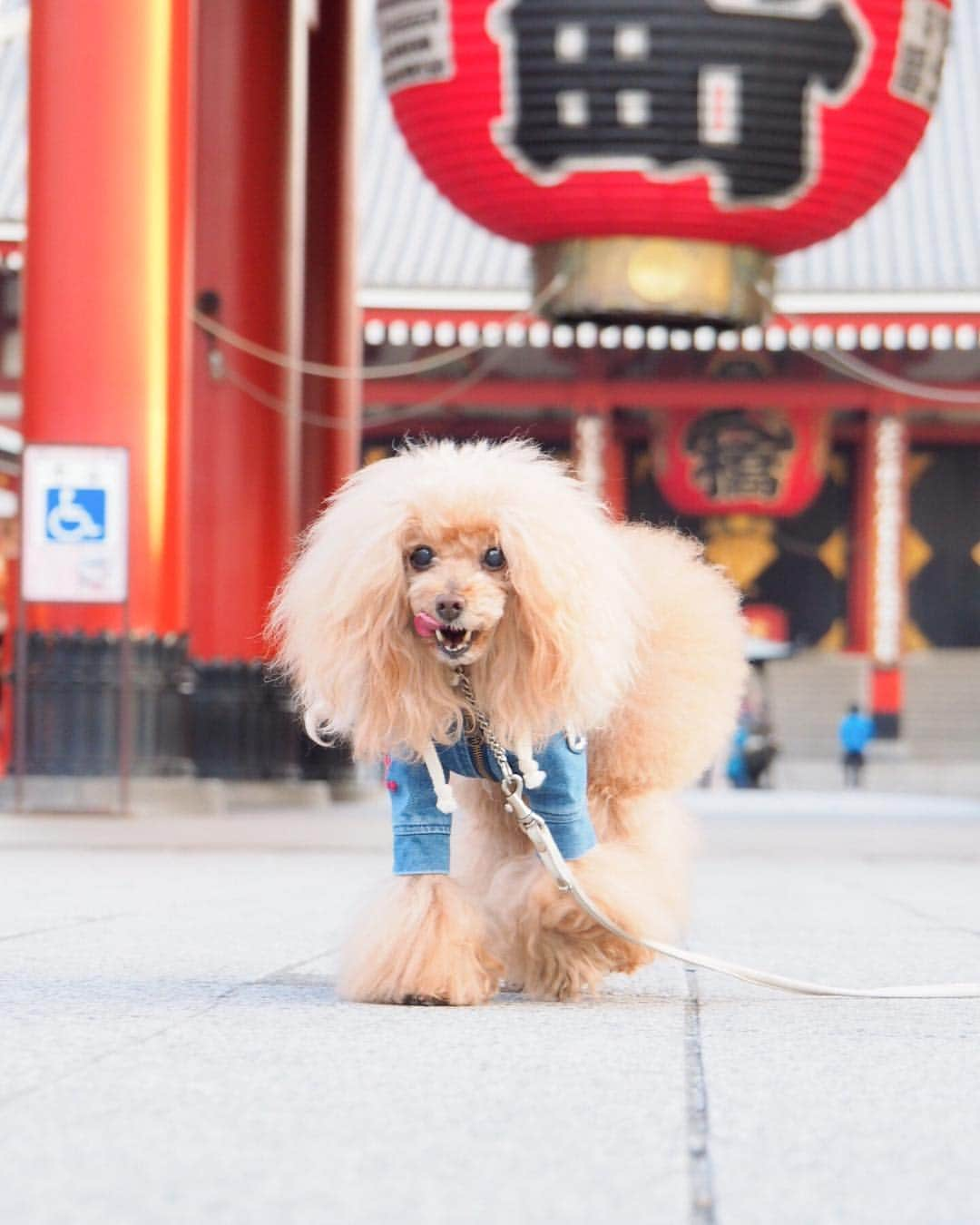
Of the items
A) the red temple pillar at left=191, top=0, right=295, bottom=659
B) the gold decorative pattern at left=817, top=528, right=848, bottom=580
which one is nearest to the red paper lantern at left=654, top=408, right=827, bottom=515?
the gold decorative pattern at left=817, top=528, right=848, bottom=580

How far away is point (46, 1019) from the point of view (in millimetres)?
4066

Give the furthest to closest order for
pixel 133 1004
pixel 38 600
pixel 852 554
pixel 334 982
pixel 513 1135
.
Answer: pixel 852 554, pixel 38 600, pixel 334 982, pixel 133 1004, pixel 513 1135

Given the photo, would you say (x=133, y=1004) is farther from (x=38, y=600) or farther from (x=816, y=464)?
(x=816, y=464)

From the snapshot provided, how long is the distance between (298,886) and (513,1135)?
17.5 ft

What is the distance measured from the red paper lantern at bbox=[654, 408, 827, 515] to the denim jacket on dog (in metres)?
18.0

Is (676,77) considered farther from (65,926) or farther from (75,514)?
(65,926)

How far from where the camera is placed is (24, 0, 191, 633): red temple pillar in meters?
11.6

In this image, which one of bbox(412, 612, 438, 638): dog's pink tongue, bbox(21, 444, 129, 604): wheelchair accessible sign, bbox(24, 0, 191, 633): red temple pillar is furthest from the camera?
bbox(24, 0, 191, 633): red temple pillar

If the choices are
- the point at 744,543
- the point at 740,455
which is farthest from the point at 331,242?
the point at 744,543

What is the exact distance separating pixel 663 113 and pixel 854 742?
11770 mm

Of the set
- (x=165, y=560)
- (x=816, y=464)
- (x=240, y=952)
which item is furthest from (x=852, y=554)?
(x=240, y=952)

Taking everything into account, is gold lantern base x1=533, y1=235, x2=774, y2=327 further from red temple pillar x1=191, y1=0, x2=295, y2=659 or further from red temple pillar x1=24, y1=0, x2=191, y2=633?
red temple pillar x1=191, y1=0, x2=295, y2=659

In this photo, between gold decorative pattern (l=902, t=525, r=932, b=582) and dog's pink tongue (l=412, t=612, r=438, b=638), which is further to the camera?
gold decorative pattern (l=902, t=525, r=932, b=582)

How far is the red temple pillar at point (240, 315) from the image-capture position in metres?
14.4
